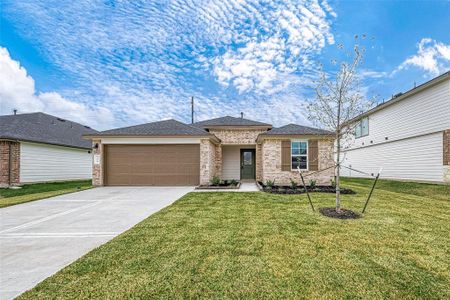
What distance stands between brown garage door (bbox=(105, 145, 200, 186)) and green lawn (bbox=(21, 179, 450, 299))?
6777 millimetres

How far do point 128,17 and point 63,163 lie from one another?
11.6 metres

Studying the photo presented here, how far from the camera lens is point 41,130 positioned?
15.5 meters

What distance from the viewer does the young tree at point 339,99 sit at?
5949 millimetres

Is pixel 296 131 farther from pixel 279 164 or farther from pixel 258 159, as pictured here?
pixel 258 159

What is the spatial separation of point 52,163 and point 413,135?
75.9 feet

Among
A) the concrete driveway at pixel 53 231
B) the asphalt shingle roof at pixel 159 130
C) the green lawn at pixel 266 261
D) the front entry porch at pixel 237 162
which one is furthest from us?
the front entry porch at pixel 237 162

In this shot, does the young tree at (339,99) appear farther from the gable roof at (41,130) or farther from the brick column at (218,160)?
the gable roof at (41,130)

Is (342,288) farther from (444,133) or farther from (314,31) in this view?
(444,133)

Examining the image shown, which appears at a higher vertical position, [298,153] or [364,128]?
[364,128]

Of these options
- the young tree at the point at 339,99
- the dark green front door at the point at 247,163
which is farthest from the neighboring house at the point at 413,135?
the dark green front door at the point at 247,163

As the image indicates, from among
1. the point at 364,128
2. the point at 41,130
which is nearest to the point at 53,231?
the point at 41,130

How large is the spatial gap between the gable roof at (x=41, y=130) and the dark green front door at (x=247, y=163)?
11.6 m

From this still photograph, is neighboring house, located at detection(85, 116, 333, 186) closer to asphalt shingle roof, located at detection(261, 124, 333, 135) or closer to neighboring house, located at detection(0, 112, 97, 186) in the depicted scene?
asphalt shingle roof, located at detection(261, 124, 333, 135)

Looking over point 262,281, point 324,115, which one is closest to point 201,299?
point 262,281
